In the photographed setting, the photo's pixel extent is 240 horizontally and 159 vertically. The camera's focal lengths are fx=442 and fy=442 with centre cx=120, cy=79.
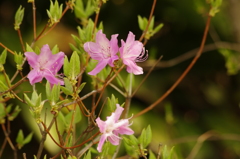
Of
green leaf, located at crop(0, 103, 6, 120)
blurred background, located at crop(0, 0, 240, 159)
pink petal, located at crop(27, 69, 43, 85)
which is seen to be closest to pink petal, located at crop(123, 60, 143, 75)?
pink petal, located at crop(27, 69, 43, 85)

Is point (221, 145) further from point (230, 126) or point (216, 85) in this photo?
point (216, 85)

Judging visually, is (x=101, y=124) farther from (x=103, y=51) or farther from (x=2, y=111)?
(x=2, y=111)

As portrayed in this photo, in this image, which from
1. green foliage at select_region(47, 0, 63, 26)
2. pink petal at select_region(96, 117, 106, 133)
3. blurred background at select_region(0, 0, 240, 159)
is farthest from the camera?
blurred background at select_region(0, 0, 240, 159)

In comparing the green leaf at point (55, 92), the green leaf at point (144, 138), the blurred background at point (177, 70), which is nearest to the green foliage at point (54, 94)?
the green leaf at point (55, 92)

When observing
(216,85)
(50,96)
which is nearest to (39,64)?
(50,96)

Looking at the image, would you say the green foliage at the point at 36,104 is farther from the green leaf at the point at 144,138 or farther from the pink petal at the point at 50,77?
the green leaf at the point at 144,138

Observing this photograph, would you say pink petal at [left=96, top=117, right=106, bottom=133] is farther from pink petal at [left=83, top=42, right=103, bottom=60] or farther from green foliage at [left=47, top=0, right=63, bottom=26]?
green foliage at [left=47, top=0, right=63, bottom=26]
